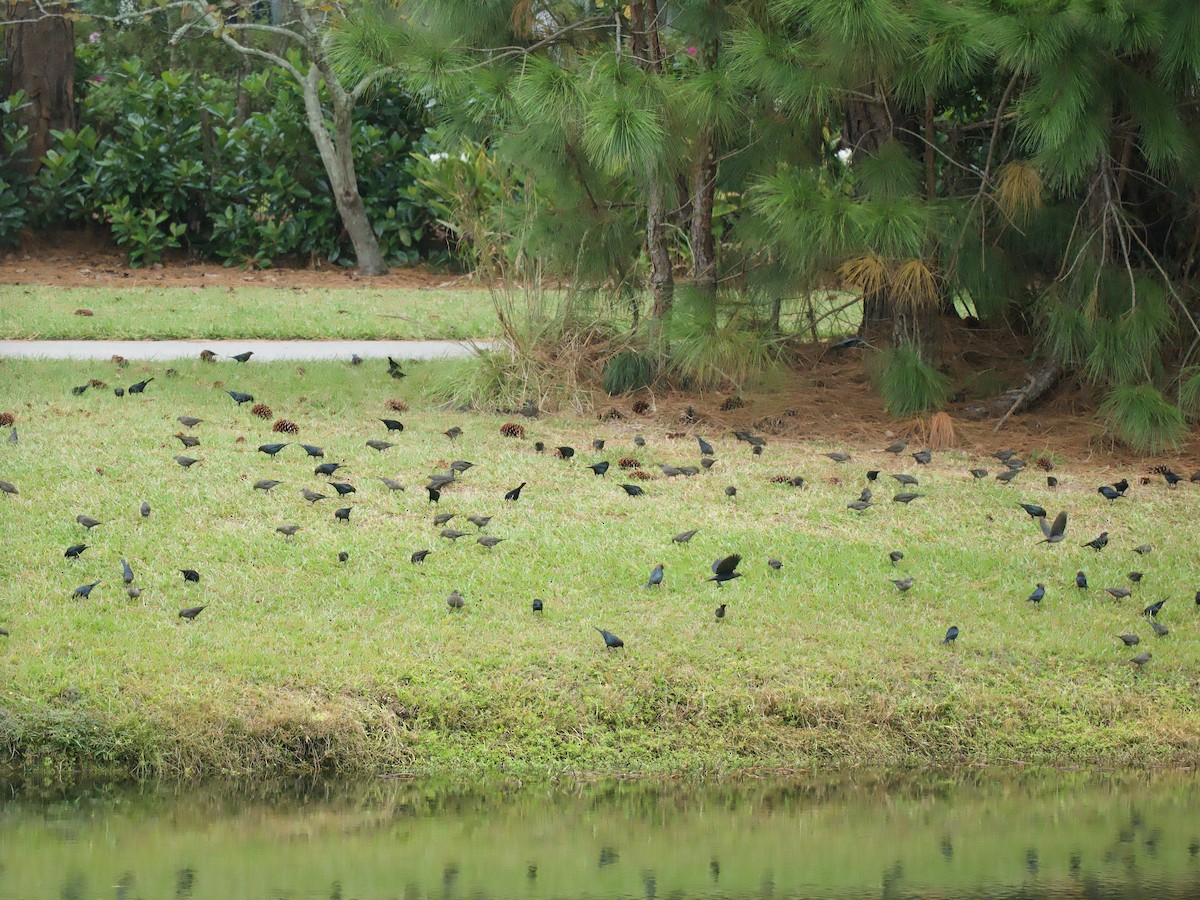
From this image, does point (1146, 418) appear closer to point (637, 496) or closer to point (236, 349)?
point (637, 496)

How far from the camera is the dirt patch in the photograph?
1228 centimetres

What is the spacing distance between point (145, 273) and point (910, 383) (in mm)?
8249

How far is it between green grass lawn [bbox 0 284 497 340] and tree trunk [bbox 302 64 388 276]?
1151mm

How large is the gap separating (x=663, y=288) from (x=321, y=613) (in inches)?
150

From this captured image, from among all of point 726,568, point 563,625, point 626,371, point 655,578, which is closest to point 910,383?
point 626,371

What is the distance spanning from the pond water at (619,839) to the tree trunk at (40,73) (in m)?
11.1

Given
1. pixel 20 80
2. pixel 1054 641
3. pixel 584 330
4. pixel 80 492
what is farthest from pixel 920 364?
pixel 20 80

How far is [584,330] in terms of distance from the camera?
7.85 meters

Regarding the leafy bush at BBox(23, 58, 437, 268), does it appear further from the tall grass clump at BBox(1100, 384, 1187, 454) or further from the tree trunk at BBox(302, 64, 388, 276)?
the tall grass clump at BBox(1100, 384, 1187, 454)

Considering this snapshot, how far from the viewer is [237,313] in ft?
34.1

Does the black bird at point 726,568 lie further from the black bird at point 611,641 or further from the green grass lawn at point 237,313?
the green grass lawn at point 237,313

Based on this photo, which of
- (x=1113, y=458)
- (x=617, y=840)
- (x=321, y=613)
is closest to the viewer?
(x=617, y=840)

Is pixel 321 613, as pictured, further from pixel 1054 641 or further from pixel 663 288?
pixel 663 288

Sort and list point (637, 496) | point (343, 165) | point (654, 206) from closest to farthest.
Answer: point (637, 496)
point (654, 206)
point (343, 165)
